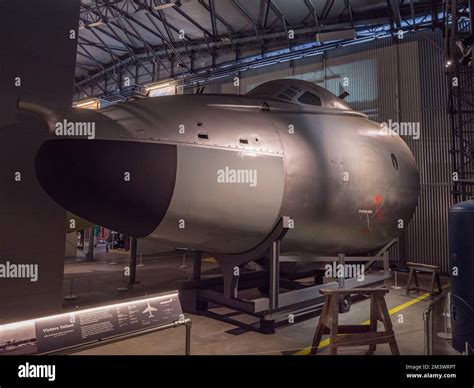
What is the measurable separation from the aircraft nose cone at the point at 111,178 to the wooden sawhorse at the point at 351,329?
2781 mm

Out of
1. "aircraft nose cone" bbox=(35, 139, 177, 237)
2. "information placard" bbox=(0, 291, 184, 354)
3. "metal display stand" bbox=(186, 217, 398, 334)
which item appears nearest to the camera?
"information placard" bbox=(0, 291, 184, 354)

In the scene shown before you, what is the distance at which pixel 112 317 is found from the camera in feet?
13.3

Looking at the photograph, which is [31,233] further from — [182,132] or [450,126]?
[450,126]

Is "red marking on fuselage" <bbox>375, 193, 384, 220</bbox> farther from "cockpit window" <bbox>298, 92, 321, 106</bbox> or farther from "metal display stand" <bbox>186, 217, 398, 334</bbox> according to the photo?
"cockpit window" <bbox>298, 92, 321, 106</bbox>

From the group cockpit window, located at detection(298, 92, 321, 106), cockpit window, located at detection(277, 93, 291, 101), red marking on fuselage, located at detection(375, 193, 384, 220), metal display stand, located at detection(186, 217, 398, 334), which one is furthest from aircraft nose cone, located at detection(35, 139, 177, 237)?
red marking on fuselage, located at detection(375, 193, 384, 220)

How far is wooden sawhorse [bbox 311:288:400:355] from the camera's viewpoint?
493cm

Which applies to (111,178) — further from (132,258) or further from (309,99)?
(132,258)

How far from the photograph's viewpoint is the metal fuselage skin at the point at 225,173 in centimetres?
490

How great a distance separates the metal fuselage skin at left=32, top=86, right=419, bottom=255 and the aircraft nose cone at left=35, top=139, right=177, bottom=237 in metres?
0.01

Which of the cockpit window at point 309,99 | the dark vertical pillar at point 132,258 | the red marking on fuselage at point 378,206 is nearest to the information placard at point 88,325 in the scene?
the cockpit window at point 309,99

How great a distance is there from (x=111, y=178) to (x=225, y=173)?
5.47 feet

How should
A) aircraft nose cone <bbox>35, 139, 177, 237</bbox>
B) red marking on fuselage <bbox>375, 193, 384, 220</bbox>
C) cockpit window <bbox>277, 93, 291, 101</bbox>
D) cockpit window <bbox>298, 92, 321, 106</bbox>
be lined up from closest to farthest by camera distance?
aircraft nose cone <bbox>35, 139, 177, 237</bbox> < cockpit window <bbox>277, 93, 291, 101</bbox> < cockpit window <bbox>298, 92, 321, 106</bbox> < red marking on fuselage <bbox>375, 193, 384, 220</bbox>

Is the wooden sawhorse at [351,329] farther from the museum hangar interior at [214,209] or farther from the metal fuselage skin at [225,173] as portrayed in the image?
the metal fuselage skin at [225,173]
